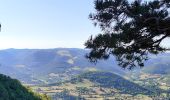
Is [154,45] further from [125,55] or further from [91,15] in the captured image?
[91,15]

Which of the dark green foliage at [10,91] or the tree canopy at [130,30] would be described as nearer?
the tree canopy at [130,30]

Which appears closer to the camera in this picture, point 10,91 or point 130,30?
point 130,30

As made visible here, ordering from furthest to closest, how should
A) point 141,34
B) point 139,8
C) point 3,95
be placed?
1. point 3,95
2. point 141,34
3. point 139,8

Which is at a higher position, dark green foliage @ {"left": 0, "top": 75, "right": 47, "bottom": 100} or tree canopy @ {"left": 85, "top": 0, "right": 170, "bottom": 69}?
tree canopy @ {"left": 85, "top": 0, "right": 170, "bottom": 69}

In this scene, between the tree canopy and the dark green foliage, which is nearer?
the tree canopy

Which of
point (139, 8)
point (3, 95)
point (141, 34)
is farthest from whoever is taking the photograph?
point (3, 95)

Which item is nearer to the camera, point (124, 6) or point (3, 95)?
point (124, 6)

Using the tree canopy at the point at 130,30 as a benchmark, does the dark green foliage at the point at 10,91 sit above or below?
below

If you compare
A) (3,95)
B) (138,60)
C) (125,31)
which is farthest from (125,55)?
(3,95)
